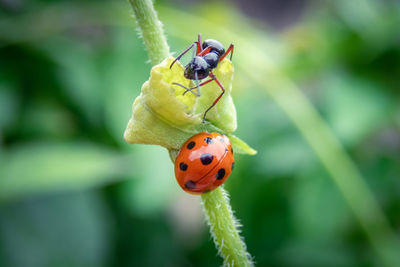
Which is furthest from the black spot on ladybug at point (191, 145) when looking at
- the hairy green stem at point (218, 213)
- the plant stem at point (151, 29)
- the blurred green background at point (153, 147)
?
the blurred green background at point (153, 147)

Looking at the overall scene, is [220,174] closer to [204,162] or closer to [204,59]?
[204,162]

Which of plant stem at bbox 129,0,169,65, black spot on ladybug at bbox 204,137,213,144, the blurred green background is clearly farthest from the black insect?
the blurred green background

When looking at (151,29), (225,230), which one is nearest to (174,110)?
(151,29)

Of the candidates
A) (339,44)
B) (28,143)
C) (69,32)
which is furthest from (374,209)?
(69,32)

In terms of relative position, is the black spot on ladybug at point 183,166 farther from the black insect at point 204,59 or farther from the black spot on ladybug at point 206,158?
the black insect at point 204,59

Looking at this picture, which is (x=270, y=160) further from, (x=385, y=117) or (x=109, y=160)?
(x=109, y=160)

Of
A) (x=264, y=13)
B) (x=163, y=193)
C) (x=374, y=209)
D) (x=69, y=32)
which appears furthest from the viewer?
(x=264, y=13)
